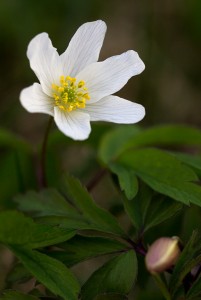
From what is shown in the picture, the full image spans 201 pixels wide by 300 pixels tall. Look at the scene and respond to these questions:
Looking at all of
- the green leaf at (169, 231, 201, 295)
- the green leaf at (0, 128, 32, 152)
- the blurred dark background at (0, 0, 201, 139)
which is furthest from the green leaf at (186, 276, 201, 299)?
the blurred dark background at (0, 0, 201, 139)

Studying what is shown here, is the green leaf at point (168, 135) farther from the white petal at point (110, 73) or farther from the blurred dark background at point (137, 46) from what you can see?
the blurred dark background at point (137, 46)

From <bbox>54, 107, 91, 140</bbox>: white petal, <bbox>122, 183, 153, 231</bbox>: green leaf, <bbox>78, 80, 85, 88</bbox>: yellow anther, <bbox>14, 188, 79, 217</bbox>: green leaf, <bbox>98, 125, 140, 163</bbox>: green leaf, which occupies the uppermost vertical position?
<bbox>78, 80, 85, 88</bbox>: yellow anther

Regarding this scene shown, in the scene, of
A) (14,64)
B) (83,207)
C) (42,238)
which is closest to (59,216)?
(83,207)

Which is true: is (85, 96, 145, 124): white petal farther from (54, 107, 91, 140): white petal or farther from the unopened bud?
the unopened bud

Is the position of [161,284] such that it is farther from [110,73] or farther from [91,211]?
[110,73]

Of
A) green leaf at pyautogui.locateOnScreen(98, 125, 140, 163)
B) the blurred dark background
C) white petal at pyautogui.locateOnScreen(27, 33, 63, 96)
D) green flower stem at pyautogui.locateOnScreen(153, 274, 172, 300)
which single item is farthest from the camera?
the blurred dark background

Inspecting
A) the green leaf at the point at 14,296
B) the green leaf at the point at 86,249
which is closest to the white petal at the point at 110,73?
the green leaf at the point at 86,249
